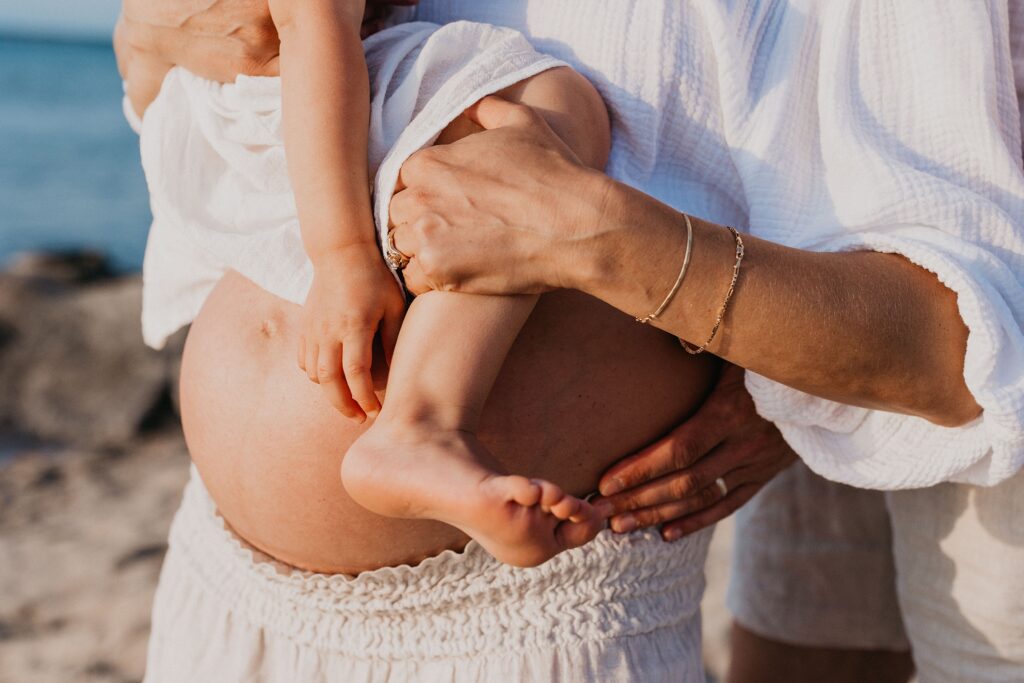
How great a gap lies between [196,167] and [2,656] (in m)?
1.97

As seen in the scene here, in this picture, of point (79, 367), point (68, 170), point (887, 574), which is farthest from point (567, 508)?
point (68, 170)

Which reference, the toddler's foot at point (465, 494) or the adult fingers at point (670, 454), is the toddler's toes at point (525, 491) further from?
the adult fingers at point (670, 454)

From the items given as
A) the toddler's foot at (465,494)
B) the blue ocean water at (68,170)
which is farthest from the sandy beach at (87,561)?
the blue ocean water at (68,170)

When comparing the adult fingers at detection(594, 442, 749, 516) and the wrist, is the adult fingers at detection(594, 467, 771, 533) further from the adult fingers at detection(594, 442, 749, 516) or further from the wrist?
the wrist

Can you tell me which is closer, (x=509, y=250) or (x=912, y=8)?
(x=509, y=250)

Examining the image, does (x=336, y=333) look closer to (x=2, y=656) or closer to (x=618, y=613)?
(x=618, y=613)

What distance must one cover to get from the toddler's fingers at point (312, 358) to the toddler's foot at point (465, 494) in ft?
0.38

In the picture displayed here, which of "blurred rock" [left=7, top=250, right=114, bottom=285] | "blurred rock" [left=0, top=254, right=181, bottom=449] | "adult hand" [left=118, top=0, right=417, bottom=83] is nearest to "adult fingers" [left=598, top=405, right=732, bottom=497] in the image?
"adult hand" [left=118, top=0, right=417, bottom=83]

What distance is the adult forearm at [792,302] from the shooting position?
3.65ft

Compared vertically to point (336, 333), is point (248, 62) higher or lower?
higher

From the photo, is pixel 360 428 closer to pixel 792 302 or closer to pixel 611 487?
pixel 611 487

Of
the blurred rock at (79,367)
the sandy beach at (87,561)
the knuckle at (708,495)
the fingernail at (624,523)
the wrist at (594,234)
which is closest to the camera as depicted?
the wrist at (594,234)

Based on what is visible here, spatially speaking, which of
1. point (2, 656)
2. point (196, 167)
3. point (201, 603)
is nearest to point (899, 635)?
point (201, 603)

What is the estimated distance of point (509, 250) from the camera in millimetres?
1127
